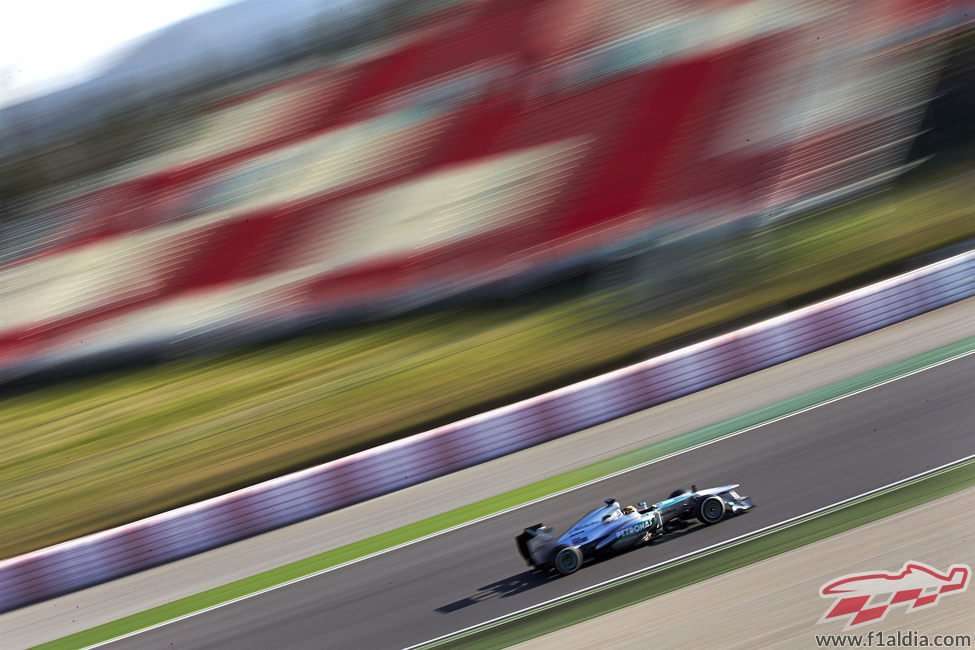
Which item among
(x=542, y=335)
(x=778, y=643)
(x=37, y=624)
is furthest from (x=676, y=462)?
(x=37, y=624)

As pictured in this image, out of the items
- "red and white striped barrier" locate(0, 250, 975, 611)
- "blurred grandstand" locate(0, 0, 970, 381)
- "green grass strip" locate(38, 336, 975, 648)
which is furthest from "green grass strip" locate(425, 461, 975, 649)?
"blurred grandstand" locate(0, 0, 970, 381)

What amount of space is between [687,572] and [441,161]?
956 centimetres

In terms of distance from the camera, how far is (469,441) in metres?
9.84

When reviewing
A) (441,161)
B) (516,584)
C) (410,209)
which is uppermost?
(441,161)

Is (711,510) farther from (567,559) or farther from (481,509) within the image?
(481,509)

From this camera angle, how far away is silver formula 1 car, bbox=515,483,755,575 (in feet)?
22.2

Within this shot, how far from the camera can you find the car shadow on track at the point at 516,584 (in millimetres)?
6863

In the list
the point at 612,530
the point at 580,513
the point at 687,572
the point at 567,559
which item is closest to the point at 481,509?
the point at 580,513

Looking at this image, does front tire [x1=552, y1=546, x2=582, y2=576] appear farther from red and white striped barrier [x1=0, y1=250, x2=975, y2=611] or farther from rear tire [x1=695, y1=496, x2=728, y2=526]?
red and white striped barrier [x1=0, y1=250, x2=975, y2=611]

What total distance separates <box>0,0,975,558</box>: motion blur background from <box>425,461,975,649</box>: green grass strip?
190 inches

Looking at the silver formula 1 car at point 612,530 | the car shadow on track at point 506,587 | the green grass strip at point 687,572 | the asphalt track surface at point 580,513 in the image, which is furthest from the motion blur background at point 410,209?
the green grass strip at point 687,572

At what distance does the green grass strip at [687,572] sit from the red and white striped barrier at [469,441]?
3401mm

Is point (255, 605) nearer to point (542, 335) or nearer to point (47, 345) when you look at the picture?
point (542, 335)

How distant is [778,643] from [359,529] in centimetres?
462
